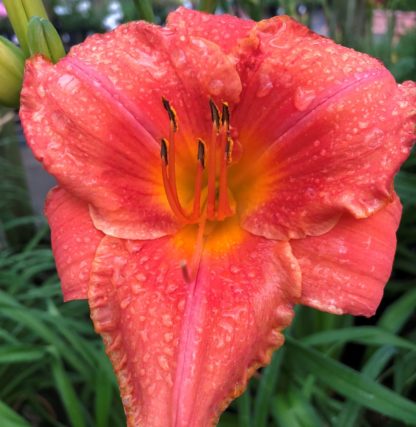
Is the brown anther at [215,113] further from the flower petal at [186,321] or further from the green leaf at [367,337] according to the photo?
the green leaf at [367,337]

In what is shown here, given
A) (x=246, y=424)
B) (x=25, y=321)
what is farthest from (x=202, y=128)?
(x=25, y=321)

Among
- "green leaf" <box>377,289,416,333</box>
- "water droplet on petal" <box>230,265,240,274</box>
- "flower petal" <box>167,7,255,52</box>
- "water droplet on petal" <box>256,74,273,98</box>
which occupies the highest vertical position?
"flower petal" <box>167,7,255,52</box>

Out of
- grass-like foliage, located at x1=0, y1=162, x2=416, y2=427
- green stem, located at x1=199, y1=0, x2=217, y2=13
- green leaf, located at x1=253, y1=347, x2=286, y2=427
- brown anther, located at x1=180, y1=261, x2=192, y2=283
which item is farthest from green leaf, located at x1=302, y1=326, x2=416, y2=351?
green stem, located at x1=199, y1=0, x2=217, y2=13

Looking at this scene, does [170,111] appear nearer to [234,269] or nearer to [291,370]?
[234,269]

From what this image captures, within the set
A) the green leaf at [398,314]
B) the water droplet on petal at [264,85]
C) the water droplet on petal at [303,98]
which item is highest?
the water droplet on petal at [264,85]

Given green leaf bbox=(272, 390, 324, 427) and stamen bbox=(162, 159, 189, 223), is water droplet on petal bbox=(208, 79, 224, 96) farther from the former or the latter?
green leaf bbox=(272, 390, 324, 427)

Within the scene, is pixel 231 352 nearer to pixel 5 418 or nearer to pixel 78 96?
pixel 78 96

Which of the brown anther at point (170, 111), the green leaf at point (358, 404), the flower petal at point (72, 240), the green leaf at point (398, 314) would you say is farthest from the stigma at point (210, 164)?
the green leaf at point (398, 314)
